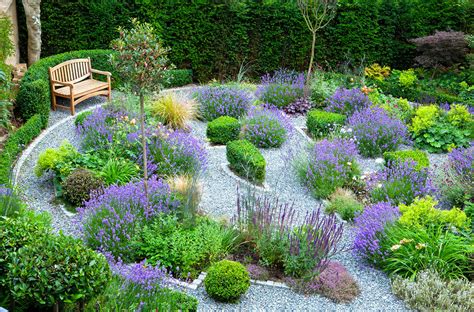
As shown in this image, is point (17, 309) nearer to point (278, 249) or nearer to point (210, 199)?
point (278, 249)

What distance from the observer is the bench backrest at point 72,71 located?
37.4 ft

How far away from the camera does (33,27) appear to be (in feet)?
39.0

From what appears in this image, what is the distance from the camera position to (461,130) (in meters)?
10.6

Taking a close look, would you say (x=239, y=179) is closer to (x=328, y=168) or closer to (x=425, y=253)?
(x=328, y=168)

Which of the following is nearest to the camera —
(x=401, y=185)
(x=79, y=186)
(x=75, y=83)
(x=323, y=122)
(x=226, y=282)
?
(x=226, y=282)

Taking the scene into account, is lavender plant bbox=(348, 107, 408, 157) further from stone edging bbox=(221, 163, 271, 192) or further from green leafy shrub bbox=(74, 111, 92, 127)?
green leafy shrub bbox=(74, 111, 92, 127)

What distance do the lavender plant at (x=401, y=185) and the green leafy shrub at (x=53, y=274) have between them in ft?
14.2

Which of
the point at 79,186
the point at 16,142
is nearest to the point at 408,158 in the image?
the point at 79,186

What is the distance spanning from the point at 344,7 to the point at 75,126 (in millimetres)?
7960

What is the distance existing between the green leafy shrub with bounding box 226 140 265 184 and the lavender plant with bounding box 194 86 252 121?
210cm

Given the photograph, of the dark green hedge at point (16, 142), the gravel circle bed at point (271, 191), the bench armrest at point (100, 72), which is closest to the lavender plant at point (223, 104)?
the gravel circle bed at point (271, 191)

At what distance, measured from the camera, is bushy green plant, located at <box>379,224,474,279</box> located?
6.21m

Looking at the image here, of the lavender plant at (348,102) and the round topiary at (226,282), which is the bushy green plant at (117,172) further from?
the lavender plant at (348,102)

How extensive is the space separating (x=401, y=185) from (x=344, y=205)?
906 millimetres
